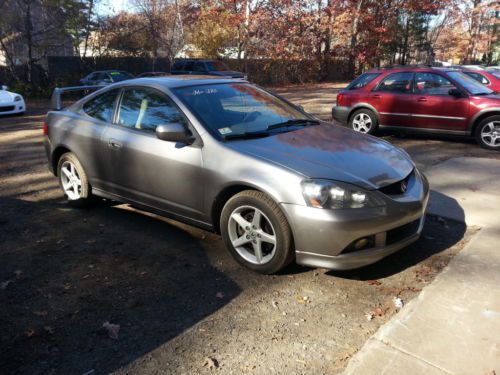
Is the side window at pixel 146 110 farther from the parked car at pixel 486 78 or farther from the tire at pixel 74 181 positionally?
the parked car at pixel 486 78

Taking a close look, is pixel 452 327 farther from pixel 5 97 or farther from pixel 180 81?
pixel 5 97

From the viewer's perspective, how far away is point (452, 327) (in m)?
2.95

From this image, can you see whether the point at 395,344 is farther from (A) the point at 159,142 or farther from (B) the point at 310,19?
(B) the point at 310,19

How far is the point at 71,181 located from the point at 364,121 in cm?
650

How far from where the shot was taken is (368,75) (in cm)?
1009

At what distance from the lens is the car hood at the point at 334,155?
3.54 metres

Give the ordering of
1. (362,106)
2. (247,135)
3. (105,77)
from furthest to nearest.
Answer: (105,77)
(362,106)
(247,135)

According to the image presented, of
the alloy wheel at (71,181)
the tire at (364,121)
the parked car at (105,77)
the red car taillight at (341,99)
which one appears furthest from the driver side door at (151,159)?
the parked car at (105,77)

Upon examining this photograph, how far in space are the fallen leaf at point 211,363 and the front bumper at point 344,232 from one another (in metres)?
1.09

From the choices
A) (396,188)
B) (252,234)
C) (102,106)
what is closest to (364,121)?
(102,106)

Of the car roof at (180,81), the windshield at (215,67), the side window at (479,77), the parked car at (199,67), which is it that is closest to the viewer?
the car roof at (180,81)

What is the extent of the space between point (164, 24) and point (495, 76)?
69.2 ft

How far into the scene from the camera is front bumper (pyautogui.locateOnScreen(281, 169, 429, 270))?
3.34 metres

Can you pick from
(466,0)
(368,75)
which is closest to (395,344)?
(368,75)
